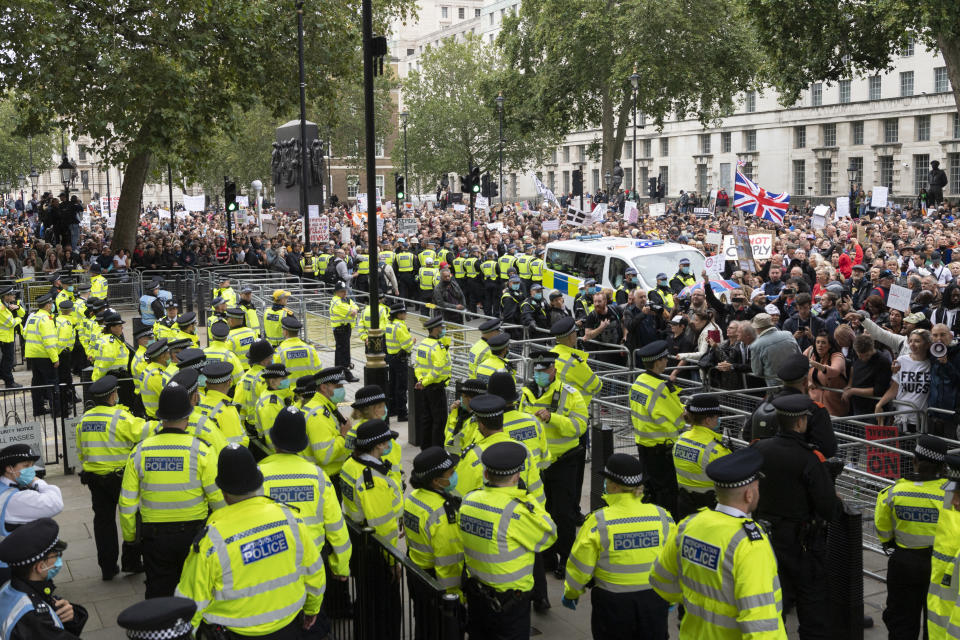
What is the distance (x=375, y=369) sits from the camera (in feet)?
36.8

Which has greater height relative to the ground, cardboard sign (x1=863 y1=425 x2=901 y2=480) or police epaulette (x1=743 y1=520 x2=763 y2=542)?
police epaulette (x1=743 y1=520 x2=763 y2=542)

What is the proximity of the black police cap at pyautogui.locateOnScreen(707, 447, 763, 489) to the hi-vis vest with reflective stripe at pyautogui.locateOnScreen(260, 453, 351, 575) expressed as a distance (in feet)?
7.71

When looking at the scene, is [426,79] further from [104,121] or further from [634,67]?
[104,121]

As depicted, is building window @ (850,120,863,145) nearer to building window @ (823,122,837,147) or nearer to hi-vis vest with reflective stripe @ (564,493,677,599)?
building window @ (823,122,837,147)

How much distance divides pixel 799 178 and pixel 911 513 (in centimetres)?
6182

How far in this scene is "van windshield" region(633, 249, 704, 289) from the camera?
56.9 feet

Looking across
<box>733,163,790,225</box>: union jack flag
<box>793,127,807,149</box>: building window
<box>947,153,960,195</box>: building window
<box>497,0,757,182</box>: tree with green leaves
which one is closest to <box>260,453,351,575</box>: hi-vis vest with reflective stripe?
<box>733,163,790,225</box>: union jack flag

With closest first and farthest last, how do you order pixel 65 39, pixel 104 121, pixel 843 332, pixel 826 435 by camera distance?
pixel 826 435, pixel 843 332, pixel 65 39, pixel 104 121

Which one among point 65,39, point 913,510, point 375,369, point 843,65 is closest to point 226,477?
point 913,510

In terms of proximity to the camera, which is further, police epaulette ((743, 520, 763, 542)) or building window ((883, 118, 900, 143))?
building window ((883, 118, 900, 143))

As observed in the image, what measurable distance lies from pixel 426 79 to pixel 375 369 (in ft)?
209

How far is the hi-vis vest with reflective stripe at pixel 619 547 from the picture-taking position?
528 cm

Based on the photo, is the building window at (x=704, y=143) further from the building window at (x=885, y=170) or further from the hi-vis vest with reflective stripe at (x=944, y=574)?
the hi-vis vest with reflective stripe at (x=944, y=574)

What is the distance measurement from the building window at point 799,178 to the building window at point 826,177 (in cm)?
122
